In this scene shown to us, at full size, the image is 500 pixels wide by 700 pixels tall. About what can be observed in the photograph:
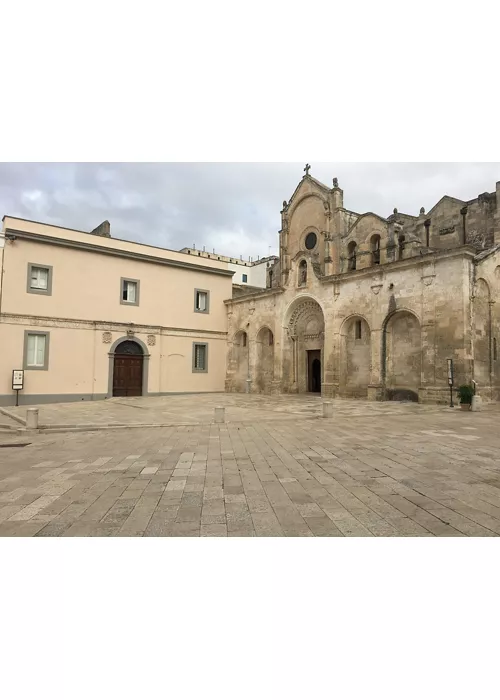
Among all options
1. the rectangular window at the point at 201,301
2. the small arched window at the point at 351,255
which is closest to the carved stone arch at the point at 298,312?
the small arched window at the point at 351,255

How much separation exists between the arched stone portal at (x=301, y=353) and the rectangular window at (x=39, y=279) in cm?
1360

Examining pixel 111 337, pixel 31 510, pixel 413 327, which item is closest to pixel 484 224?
pixel 413 327

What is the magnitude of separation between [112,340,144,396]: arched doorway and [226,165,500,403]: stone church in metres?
6.50

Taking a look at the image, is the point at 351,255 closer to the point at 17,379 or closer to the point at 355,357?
the point at 355,357

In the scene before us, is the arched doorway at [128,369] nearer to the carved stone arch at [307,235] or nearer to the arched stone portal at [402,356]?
the carved stone arch at [307,235]

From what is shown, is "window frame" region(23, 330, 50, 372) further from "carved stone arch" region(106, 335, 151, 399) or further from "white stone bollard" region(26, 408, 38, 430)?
"white stone bollard" region(26, 408, 38, 430)

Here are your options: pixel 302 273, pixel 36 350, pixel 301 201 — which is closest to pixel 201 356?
pixel 302 273

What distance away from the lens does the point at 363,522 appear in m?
3.97

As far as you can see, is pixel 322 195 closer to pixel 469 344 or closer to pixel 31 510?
pixel 469 344

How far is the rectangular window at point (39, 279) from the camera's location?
2045 cm

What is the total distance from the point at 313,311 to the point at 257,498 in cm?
2075

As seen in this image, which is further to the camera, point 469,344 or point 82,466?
point 469,344

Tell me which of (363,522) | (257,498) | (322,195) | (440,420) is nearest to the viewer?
(363,522)

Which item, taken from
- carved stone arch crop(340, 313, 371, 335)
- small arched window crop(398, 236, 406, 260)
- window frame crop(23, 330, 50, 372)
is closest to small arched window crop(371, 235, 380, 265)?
small arched window crop(398, 236, 406, 260)
